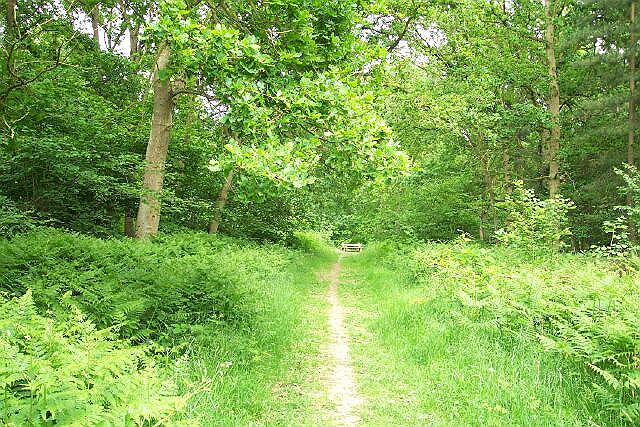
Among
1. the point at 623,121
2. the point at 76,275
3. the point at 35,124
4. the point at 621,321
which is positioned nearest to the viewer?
the point at 621,321

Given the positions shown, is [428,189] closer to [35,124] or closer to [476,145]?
[476,145]

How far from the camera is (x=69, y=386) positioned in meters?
2.91

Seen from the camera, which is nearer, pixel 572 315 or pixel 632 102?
pixel 572 315

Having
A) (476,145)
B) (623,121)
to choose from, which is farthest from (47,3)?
(623,121)

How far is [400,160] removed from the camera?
5672 millimetres

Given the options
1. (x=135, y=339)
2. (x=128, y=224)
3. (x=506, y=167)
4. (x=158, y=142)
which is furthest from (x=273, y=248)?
(x=135, y=339)

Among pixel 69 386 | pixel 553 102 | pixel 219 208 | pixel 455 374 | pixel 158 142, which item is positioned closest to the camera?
pixel 69 386

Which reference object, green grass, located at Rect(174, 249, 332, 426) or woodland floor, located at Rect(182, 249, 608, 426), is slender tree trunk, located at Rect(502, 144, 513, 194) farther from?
green grass, located at Rect(174, 249, 332, 426)

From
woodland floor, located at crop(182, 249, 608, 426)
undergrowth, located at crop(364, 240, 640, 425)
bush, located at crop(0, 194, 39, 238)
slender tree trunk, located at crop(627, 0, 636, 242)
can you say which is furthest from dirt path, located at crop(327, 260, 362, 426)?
slender tree trunk, located at crop(627, 0, 636, 242)

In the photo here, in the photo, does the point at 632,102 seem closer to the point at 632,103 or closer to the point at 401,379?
the point at 632,103

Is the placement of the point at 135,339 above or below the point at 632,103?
below

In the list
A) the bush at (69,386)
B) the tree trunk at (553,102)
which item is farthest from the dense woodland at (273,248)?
the tree trunk at (553,102)

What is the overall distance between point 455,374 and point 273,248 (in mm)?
13430

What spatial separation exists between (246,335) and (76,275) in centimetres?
265
